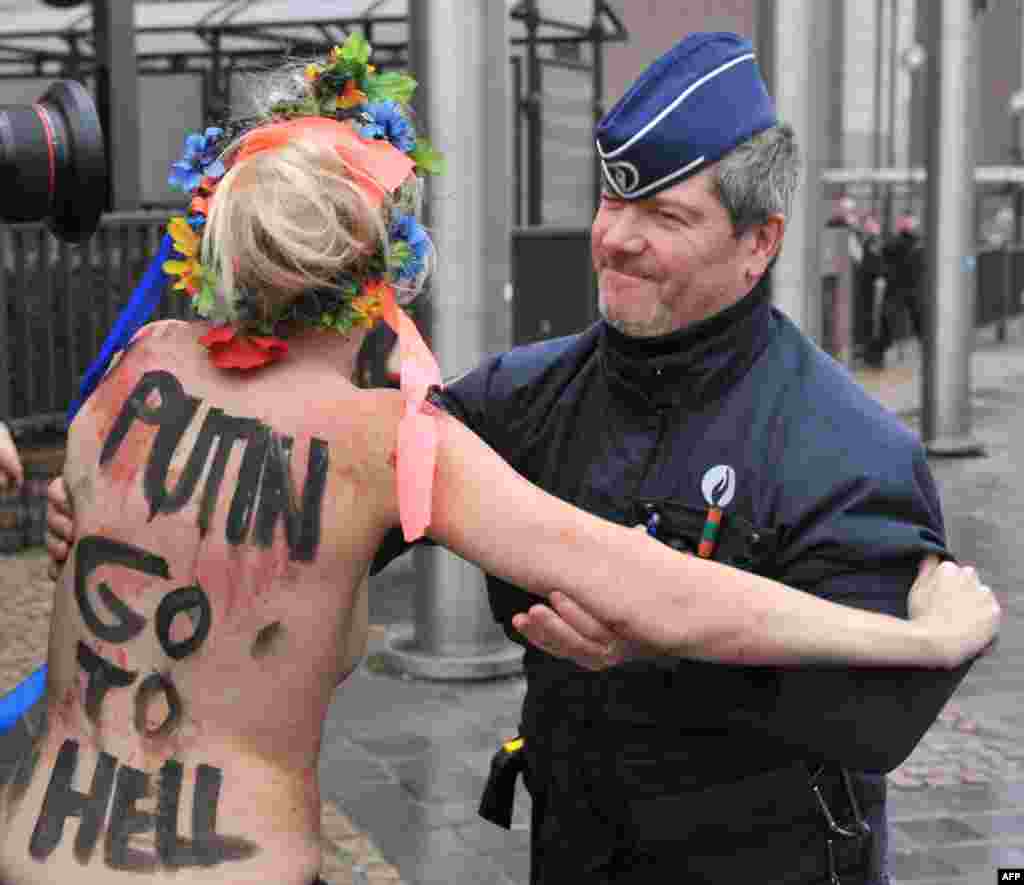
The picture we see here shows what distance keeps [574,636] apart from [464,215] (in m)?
4.24

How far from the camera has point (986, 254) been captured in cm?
2623

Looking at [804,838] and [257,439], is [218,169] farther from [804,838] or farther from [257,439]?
[804,838]

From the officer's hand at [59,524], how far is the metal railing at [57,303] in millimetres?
6766

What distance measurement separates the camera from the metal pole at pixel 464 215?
6148 millimetres

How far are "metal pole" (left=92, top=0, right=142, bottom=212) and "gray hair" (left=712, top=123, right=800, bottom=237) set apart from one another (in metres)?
8.02

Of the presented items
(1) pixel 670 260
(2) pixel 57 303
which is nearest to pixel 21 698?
(1) pixel 670 260

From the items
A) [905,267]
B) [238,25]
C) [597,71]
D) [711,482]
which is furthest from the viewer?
[905,267]

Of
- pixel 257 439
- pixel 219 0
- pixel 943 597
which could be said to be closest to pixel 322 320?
pixel 257 439

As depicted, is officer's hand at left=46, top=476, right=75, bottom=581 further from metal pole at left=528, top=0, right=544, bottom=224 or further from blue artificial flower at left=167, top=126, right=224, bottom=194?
metal pole at left=528, top=0, right=544, bottom=224

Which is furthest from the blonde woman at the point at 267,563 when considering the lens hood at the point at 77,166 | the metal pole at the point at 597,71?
the metal pole at the point at 597,71

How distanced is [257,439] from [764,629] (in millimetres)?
647

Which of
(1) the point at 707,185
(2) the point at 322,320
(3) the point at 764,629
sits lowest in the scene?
(3) the point at 764,629

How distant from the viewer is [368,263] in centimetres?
212

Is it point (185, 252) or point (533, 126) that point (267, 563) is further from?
point (533, 126)
